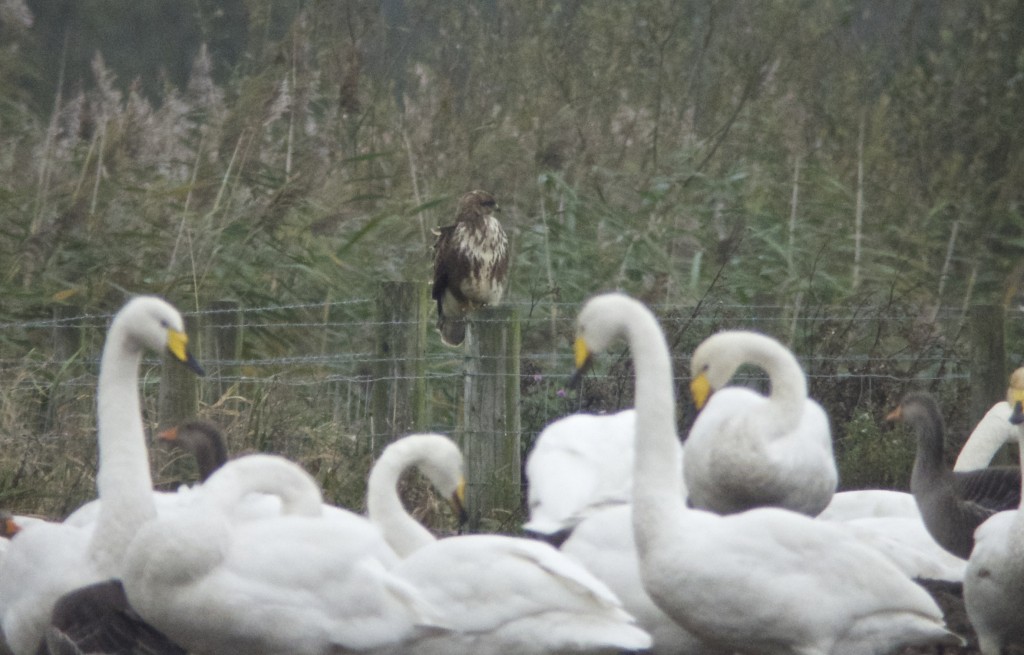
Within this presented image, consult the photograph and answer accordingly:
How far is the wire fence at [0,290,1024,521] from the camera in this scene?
27.2 feet

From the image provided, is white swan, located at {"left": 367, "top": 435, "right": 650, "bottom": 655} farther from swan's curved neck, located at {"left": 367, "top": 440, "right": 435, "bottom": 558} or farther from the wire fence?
the wire fence

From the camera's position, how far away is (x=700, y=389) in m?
6.11

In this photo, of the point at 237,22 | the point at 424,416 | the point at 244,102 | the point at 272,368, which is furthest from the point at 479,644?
the point at 237,22

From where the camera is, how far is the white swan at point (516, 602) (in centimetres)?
498

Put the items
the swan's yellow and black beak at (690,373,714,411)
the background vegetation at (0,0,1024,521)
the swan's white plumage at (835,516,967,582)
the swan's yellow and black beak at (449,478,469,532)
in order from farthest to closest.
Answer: the background vegetation at (0,0,1024,521) → the swan's white plumage at (835,516,967,582) → the swan's yellow and black beak at (449,478,469,532) → the swan's yellow and black beak at (690,373,714,411)

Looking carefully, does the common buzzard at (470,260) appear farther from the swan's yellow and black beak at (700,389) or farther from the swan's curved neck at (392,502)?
the swan's yellow and black beak at (700,389)

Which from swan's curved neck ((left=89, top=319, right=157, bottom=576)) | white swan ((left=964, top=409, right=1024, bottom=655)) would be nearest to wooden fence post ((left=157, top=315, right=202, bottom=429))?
swan's curved neck ((left=89, top=319, right=157, bottom=576))

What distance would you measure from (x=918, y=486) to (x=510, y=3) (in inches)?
280

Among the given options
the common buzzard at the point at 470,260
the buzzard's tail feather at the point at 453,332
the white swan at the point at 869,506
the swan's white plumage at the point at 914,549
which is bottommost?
the swan's white plumage at the point at 914,549

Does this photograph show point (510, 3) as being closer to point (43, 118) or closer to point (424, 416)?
point (43, 118)

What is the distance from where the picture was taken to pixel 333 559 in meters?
5.13

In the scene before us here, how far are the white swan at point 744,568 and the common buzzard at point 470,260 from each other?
4154mm

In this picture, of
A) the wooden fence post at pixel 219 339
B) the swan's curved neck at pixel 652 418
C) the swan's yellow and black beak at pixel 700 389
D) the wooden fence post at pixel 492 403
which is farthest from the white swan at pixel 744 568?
the wooden fence post at pixel 219 339

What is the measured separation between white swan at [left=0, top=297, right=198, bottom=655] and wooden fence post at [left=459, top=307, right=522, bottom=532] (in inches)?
119
